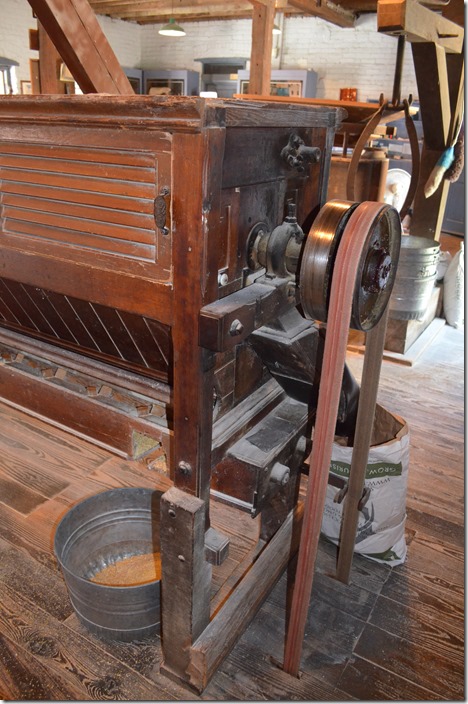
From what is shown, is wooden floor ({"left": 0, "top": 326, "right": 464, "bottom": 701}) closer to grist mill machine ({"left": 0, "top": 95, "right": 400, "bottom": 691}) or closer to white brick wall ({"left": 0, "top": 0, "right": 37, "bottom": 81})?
grist mill machine ({"left": 0, "top": 95, "right": 400, "bottom": 691})

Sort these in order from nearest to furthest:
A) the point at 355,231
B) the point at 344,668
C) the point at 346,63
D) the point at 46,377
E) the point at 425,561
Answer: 1. the point at 355,231
2. the point at 344,668
3. the point at 46,377
4. the point at 425,561
5. the point at 346,63

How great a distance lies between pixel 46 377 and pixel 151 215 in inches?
31.5

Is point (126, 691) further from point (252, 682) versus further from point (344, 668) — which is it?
point (344, 668)

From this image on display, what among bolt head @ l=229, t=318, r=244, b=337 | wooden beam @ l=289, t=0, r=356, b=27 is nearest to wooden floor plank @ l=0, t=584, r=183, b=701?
bolt head @ l=229, t=318, r=244, b=337

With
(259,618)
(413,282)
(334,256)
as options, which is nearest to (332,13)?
(413,282)

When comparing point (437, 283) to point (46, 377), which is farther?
point (437, 283)

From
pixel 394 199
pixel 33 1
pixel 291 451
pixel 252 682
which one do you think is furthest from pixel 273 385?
pixel 394 199

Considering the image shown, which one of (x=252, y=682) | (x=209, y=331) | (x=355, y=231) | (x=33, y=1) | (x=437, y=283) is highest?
(x=33, y=1)

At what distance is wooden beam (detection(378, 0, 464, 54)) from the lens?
2.85 m

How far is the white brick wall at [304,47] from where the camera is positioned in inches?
350

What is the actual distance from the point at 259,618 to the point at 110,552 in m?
0.58

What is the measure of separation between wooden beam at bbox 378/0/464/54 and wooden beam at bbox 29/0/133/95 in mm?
1612

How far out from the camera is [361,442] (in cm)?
177

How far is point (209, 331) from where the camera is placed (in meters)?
1.20
